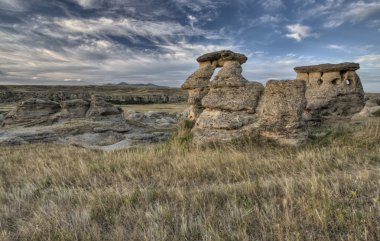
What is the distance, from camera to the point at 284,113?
32.4ft

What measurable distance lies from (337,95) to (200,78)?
528 inches

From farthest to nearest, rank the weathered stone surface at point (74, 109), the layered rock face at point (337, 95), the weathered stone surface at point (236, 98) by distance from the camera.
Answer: the weathered stone surface at point (74, 109) < the layered rock face at point (337, 95) < the weathered stone surface at point (236, 98)

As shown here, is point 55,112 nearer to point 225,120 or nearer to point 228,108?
point 228,108

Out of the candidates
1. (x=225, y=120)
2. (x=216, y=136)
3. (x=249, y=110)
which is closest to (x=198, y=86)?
(x=225, y=120)

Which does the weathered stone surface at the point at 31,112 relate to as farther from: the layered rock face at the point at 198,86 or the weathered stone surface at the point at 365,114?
the weathered stone surface at the point at 365,114

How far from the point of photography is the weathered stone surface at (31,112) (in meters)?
26.2

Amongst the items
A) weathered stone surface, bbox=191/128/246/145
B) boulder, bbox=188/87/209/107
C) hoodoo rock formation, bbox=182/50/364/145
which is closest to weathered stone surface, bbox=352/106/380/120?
hoodoo rock formation, bbox=182/50/364/145

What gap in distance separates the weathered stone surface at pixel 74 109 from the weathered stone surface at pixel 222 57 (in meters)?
15.2

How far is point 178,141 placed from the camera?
11.5 m

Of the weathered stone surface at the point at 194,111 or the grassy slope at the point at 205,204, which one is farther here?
the weathered stone surface at the point at 194,111

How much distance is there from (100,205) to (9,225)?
115 cm

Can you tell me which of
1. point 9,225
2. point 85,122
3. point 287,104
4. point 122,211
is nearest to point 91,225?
point 122,211

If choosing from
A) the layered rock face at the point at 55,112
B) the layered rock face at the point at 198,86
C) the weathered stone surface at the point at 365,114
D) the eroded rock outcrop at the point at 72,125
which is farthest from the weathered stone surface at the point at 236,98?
the layered rock face at the point at 55,112

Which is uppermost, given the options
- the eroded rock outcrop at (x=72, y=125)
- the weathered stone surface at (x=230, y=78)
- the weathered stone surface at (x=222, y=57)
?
the weathered stone surface at (x=222, y=57)
